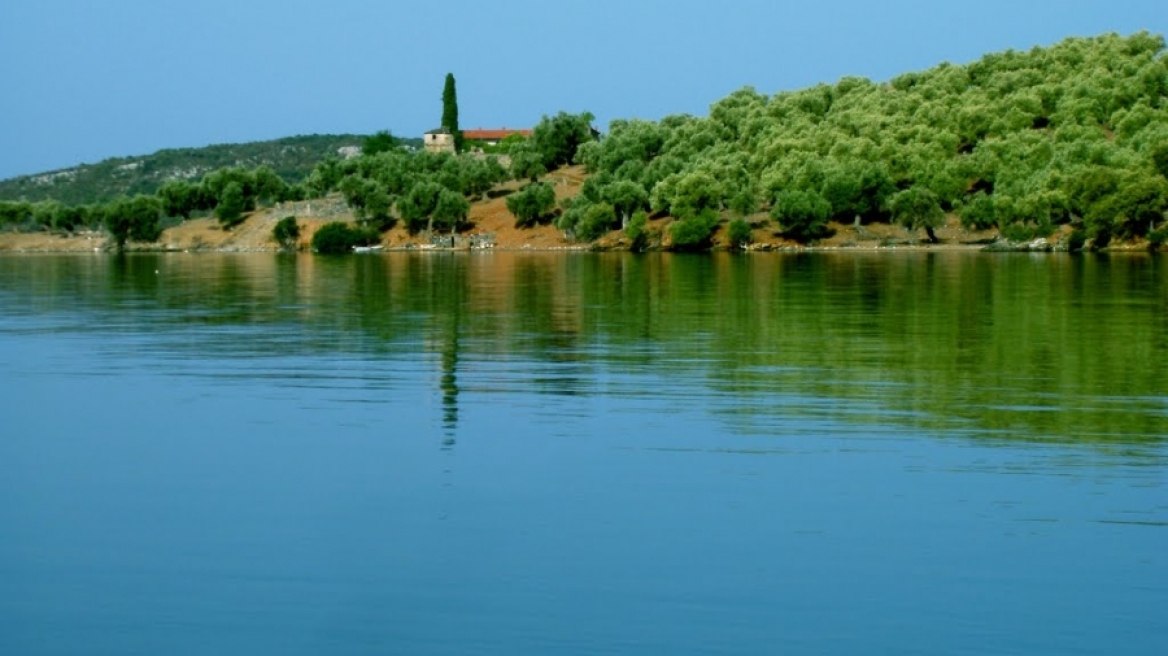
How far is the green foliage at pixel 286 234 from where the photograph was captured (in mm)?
162000

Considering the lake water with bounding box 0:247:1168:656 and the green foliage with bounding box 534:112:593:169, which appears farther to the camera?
the green foliage with bounding box 534:112:593:169

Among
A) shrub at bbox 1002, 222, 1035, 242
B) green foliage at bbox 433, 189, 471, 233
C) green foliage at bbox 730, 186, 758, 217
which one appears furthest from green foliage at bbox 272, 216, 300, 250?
shrub at bbox 1002, 222, 1035, 242

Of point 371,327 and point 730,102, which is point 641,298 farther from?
point 730,102

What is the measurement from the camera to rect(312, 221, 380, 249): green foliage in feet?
503

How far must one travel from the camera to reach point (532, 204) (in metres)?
152

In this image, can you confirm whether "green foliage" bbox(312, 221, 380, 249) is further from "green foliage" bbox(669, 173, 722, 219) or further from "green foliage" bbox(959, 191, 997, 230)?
"green foliage" bbox(959, 191, 997, 230)

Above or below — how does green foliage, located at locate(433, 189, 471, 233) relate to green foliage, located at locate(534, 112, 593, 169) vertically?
below

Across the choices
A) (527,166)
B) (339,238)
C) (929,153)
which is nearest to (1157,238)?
(929,153)

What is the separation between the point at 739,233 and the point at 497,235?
105 ft

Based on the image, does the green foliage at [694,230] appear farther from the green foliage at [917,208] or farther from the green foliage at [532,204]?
the green foliage at [532,204]

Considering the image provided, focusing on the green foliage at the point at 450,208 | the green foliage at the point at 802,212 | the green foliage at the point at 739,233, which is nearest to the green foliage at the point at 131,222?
the green foliage at the point at 450,208

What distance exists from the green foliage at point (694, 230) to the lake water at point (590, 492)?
93002mm

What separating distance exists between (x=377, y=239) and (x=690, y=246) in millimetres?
37312

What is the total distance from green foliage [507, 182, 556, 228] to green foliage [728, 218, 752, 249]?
86.3 ft
